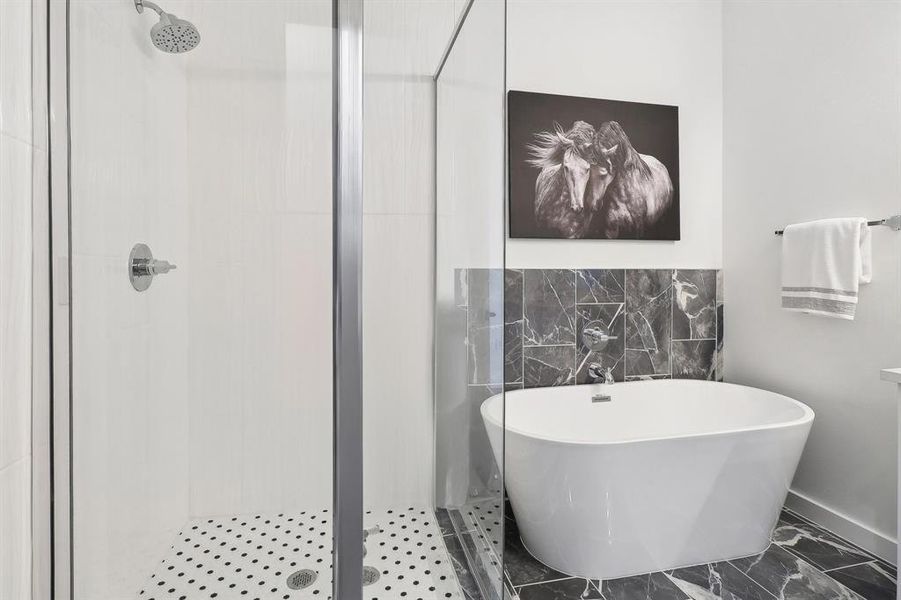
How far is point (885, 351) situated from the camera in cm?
176

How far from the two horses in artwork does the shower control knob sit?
1.72 metres

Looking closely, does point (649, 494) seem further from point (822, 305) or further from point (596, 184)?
point (596, 184)

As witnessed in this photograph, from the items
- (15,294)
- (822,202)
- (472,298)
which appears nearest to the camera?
(15,294)

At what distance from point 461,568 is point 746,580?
1.15 m

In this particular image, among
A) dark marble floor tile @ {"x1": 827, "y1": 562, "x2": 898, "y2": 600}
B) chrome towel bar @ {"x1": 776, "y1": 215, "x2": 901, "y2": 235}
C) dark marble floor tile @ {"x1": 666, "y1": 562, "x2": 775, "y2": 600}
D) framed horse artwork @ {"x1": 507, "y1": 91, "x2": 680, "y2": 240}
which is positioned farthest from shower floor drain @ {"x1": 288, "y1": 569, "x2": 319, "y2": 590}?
chrome towel bar @ {"x1": 776, "y1": 215, "x2": 901, "y2": 235}

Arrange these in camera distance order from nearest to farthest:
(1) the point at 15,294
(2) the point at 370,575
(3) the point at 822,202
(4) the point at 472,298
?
1. (1) the point at 15,294
2. (2) the point at 370,575
3. (4) the point at 472,298
4. (3) the point at 822,202

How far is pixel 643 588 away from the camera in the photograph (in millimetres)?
1559

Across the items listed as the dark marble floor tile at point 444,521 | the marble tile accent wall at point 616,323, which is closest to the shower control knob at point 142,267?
the dark marble floor tile at point 444,521

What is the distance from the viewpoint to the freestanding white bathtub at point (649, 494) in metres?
1.49

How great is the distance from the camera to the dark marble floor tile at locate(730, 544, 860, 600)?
60.2 inches

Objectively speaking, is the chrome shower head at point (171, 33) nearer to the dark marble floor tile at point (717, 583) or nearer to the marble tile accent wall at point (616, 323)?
the marble tile accent wall at point (616, 323)

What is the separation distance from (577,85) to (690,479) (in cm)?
186

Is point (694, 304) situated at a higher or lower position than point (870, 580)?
higher

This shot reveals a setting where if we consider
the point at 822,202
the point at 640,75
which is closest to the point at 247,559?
the point at 822,202
